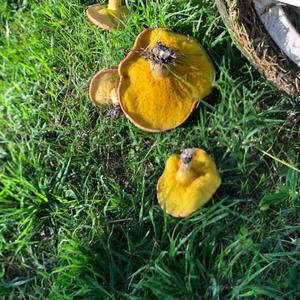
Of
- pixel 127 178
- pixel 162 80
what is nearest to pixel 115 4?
pixel 162 80

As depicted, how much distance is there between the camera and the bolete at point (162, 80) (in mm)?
2148

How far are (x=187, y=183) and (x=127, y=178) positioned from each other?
0.40 m

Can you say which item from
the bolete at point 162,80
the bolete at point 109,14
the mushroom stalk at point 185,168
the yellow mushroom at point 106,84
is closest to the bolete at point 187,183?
the mushroom stalk at point 185,168

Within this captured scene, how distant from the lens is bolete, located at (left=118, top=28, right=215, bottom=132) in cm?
215

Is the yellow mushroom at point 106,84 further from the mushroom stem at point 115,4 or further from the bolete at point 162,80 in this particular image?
the mushroom stem at point 115,4

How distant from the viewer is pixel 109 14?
8.16ft

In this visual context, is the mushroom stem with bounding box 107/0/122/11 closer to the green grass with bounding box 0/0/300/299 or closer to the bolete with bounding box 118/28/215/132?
the green grass with bounding box 0/0/300/299

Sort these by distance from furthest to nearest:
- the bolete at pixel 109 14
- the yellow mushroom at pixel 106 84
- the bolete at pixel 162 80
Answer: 1. the bolete at pixel 109 14
2. the yellow mushroom at pixel 106 84
3. the bolete at pixel 162 80

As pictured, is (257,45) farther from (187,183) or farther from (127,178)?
(127,178)

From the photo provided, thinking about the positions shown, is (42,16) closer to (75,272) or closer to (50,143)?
(50,143)

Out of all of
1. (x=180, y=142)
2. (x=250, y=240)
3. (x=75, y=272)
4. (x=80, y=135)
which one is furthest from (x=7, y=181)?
(x=250, y=240)

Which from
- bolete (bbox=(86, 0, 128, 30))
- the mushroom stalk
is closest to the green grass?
bolete (bbox=(86, 0, 128, 30))

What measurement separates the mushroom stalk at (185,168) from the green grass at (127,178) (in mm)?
176

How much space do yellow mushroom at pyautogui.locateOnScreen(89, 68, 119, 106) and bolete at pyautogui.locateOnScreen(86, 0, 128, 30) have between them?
10.3 inches
